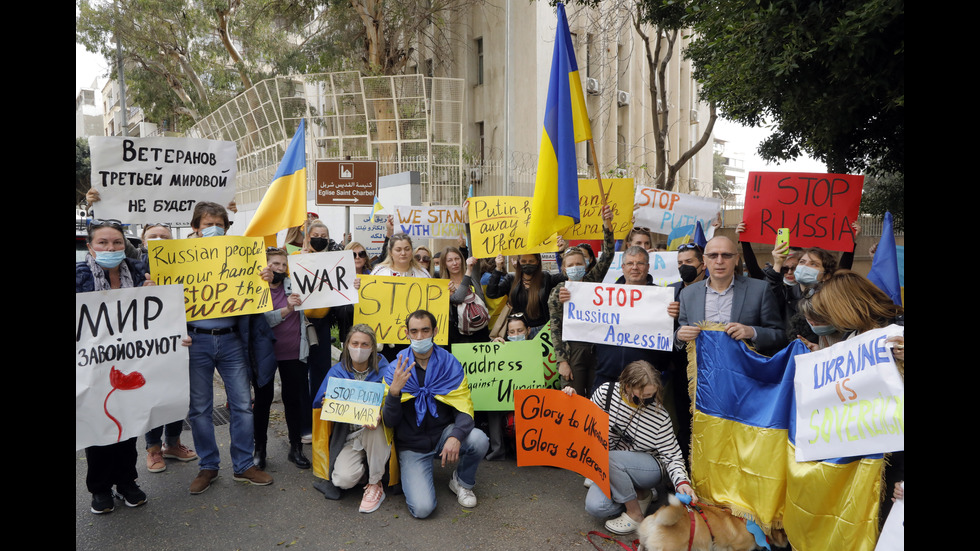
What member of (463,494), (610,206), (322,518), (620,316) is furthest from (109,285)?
(610,206)

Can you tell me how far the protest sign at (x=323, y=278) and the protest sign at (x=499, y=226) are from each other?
1.44 meters

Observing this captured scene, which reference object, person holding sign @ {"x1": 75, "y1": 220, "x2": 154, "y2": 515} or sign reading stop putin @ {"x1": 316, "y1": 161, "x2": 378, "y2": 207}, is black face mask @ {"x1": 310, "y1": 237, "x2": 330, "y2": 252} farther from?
person holding sign @ {"x1": 75, "y1": 220, "x2": 154, "y2": 515}

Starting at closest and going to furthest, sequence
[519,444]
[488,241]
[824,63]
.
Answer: [519,444] < [824,63] < [488,241]

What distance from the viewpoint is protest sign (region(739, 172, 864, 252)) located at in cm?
540

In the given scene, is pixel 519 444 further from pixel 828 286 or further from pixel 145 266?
pixel 145 266

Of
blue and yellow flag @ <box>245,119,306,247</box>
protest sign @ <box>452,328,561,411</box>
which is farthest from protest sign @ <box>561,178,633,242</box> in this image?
blue and yellow flag @ <box>245,119,306,247</box>

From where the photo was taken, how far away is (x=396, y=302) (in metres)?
5.84

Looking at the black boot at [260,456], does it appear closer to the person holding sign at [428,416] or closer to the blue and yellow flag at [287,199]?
the person holding sign at [428,416]

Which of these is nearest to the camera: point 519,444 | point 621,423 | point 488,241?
point 621,423

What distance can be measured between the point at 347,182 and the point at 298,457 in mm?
3889

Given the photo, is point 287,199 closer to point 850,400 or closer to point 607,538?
point 607,538

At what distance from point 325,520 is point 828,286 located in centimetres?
359

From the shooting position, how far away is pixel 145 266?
4668 millimetres

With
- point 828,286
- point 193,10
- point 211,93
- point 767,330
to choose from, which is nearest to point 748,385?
point 767,330
